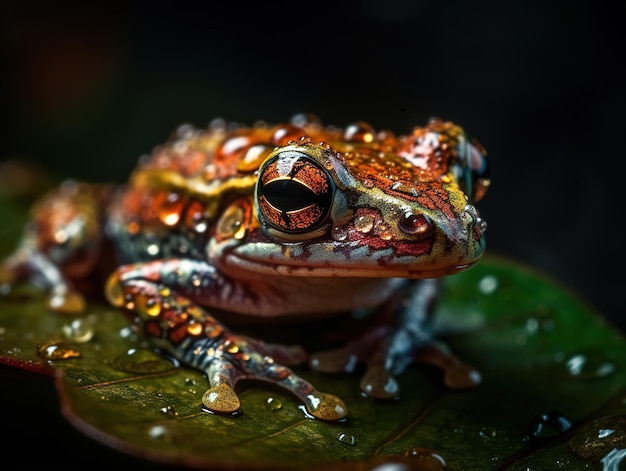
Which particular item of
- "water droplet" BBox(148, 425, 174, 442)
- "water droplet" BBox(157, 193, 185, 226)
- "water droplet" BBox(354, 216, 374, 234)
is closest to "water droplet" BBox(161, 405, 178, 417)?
"water droplet" BBox(148, 425, 174, 442)

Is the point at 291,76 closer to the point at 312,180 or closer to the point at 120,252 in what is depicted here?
the point at 120,252

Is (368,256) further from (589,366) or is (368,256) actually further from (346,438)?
(589,366)

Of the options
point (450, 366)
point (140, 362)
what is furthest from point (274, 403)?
point (450, 366)

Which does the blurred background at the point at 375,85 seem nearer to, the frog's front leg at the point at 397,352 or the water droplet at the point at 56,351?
the frog's front leg at the point at 397,352

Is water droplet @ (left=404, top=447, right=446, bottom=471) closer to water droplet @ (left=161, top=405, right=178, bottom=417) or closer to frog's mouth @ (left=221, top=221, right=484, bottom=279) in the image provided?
frog's mouth @ (left=221, top=221, right=484, bottom=279)

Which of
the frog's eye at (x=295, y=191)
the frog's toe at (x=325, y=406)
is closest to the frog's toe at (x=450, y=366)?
the frog's toe at (x=325, y=406)

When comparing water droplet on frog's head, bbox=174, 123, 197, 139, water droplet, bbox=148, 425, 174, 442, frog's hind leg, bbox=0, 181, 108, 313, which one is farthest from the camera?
water droplet on frog's head, bbox=174, 123, 197, 139
